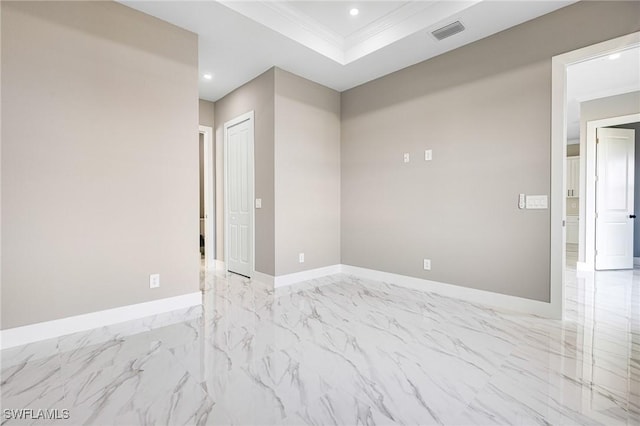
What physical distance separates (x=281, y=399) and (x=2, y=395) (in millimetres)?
1602

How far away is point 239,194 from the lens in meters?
4.75

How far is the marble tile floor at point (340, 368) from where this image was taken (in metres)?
1.54

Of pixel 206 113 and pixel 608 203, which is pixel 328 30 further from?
pixel 608 203

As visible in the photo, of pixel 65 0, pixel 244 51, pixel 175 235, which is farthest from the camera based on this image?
pixel 244 51

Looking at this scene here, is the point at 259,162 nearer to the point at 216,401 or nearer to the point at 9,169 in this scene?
the point at 9,169

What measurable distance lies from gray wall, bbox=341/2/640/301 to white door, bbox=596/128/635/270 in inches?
Answer: 135

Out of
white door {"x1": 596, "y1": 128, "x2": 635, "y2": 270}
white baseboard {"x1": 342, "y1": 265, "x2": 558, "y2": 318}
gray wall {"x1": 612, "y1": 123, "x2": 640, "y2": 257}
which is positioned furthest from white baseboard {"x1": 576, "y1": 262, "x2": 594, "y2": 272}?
white baseboard {"x1": 342, "y1": 265, "x2": 558, "y2": 318}

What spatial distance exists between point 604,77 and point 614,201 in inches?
87.6

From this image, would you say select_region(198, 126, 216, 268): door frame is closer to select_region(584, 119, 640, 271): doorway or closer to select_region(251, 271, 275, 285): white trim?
select_region(251, 271, 275, 285): white trim

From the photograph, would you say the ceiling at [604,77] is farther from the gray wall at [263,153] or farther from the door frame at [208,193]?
the door frame at [208,193]

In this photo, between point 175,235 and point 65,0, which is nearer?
point 65,0

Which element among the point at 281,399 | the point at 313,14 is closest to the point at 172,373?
the point at 281,399

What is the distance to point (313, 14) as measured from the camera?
3309 millimetres

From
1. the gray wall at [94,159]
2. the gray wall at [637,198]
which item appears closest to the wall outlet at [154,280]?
the gray wall at [94,159]
